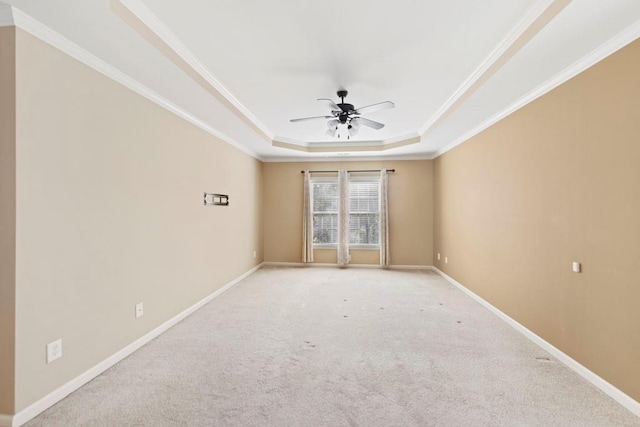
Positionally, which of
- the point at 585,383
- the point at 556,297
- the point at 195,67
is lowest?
the point at 585,383

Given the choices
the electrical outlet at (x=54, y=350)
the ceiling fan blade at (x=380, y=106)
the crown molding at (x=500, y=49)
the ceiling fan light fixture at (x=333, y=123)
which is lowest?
the electrical outlet at (x=54, y=350)

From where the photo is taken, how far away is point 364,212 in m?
6.65

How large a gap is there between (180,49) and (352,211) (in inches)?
190

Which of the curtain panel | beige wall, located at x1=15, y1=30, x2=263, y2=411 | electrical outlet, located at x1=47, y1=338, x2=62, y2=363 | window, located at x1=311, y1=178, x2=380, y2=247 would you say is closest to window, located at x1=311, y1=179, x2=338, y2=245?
window, located at x1=311, y1=178, x2=380, y2=247

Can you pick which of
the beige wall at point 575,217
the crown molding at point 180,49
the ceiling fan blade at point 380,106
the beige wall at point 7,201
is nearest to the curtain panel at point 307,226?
the crown molding at point 180,49

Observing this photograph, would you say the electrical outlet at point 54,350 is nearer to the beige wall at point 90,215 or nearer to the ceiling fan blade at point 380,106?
the beige wall at point 90,215

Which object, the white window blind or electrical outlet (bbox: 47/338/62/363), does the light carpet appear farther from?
the white window blind

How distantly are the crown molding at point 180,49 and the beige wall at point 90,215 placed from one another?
61 centimetres

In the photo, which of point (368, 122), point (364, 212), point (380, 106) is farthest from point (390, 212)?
point (380, 106)

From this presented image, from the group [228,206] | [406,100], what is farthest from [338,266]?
[406,100]

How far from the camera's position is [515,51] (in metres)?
2.21

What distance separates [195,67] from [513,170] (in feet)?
11.2

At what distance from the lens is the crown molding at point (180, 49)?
192cm

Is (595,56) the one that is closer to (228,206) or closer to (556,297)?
(556,297)
